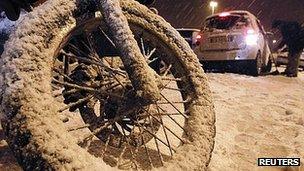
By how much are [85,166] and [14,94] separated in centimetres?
48

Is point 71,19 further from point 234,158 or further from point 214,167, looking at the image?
point 234,158

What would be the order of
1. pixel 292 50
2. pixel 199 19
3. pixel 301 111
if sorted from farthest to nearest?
pixel 199 19, pixel 292 50, pixel 301 111

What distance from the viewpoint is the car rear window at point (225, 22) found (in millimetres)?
9836

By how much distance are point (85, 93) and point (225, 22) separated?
797 centimetres

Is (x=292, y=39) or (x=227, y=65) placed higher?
(x=292, y=39)

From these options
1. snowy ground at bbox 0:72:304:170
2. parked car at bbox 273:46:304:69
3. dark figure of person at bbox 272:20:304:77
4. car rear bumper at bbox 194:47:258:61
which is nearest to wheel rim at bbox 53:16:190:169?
snowy ground at bbox 0:72:304:170

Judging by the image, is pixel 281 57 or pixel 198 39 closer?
pixel 198 39

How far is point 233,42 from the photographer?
940 cm

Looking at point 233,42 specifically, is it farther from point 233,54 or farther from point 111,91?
point 111,91

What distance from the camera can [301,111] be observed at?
5379 mm

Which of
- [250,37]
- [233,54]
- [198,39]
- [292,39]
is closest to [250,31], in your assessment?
[250,37]

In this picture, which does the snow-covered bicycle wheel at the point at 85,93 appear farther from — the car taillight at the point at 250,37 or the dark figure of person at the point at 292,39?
the dark figure of person at the point at 292,39

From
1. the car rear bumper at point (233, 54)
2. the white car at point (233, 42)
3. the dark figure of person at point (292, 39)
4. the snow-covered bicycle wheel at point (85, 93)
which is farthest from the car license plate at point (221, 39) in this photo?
the snow-covered bicycle wheel at point (85, 93)

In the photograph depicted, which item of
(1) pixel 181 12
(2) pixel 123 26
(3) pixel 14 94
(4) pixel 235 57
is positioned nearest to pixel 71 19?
(2) pixel 123 26
